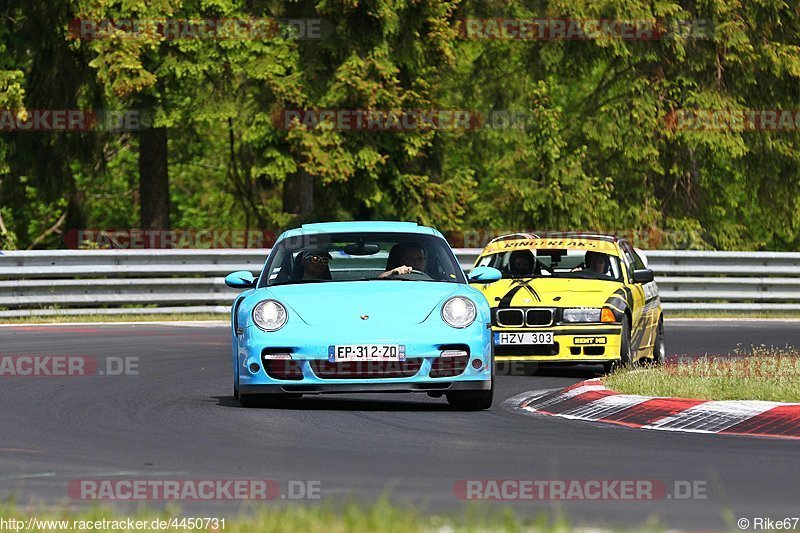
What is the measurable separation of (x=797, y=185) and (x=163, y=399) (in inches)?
1166

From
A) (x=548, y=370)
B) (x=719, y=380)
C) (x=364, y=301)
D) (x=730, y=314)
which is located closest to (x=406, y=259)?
(x=364, y=301)

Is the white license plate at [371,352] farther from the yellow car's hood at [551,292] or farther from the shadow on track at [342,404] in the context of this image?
the yellow car's hood at [551,292]

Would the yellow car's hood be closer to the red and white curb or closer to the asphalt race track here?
the asphalt race track

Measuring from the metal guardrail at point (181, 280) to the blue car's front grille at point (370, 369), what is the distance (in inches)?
531

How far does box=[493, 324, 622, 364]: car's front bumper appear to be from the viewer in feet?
53.1

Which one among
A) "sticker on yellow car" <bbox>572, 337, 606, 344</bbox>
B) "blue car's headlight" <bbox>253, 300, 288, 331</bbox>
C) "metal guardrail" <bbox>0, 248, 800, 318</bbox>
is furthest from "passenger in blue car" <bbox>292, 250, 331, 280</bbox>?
"metal guardrail" <bbox>0, 248, 800, 318</bbox>

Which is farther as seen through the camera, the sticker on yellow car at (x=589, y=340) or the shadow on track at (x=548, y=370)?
the shadow on track at (x=548, y=370)

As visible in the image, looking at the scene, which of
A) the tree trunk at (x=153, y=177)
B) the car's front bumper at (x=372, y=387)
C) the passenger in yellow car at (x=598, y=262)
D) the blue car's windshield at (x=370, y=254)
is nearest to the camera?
the car's front bumper at (x=372, y=387)

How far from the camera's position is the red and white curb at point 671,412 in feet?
37.3

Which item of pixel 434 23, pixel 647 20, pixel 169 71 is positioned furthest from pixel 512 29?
pixel 169 71

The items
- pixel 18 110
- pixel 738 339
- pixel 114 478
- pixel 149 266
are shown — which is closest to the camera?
pixel 114 478

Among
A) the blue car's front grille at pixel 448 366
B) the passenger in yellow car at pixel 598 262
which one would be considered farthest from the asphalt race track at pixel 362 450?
the passenger in yellow car at pixel 598 262

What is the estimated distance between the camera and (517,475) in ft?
29.6

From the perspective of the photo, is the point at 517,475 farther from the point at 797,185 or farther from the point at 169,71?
the point at 797,185
